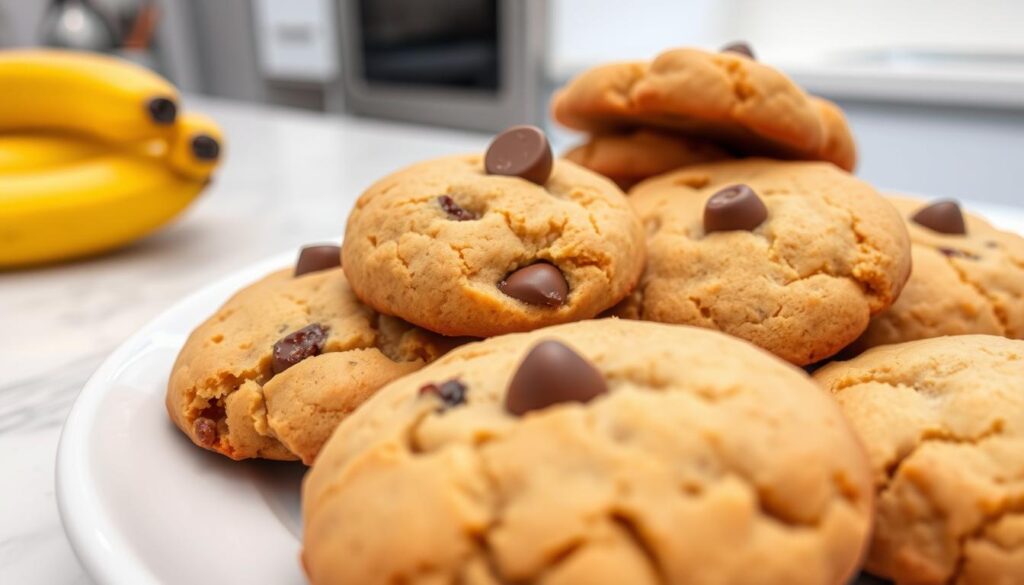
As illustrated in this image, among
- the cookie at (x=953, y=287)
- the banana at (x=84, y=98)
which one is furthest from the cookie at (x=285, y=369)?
the banana at (x=84, y=98)

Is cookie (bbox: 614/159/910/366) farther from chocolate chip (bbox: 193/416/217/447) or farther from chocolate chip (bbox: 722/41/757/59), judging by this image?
chocolate chip (bbox: 193/416/217/447)

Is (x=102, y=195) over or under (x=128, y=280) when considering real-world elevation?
over

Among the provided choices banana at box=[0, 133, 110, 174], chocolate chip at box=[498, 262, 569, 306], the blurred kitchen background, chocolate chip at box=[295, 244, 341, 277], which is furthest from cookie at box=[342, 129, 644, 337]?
the blurred kitchen background

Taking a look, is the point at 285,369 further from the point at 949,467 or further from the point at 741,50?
the point at 741,50

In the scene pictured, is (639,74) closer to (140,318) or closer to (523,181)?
(523,181)

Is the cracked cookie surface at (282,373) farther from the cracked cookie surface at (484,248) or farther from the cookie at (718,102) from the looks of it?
the cookie at (718,102)

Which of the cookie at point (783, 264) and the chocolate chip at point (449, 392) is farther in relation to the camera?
the cookie at point (783, 264)

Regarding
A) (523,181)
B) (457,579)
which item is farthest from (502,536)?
(523,181)

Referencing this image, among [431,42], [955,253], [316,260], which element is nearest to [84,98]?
[316,260]
